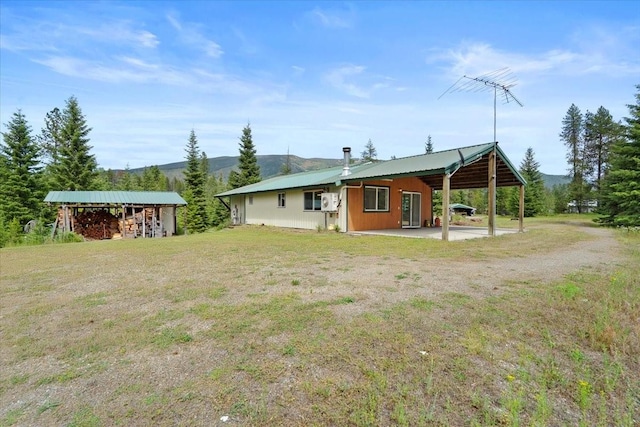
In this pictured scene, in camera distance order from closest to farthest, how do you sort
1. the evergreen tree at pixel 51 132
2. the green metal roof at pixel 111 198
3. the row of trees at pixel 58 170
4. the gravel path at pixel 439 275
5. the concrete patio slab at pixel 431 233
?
the gravel path at pixel 439 275
the concrete patio slab at pixel 431 233
the green metal roof at pixel 111 198
the row of trees at pixel 58 170
the evergreen tree at pixel 51 132

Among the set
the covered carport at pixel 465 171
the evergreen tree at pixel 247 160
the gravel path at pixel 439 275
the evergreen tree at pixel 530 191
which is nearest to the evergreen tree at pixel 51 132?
the evergreen tree at pixel 247 160

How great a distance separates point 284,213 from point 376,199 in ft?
17.4

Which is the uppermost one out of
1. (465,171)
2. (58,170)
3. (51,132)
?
(51,132)

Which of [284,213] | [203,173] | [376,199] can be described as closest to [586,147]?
[376,199]

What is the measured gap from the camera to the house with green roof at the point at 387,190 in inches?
462

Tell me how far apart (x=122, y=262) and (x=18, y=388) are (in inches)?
222

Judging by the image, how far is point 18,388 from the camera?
7.26 feet

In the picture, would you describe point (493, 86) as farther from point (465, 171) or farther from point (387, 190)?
point (387, 190)

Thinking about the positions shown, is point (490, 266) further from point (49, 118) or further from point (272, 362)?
point (49, 118)

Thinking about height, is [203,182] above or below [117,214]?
above

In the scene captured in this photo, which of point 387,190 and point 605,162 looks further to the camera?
point 605,162

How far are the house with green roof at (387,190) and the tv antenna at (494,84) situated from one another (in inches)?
69.2

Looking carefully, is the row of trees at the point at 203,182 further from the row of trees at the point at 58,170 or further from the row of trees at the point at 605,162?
the row of trees at the point at 605,162

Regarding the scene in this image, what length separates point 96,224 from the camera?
1977cm
